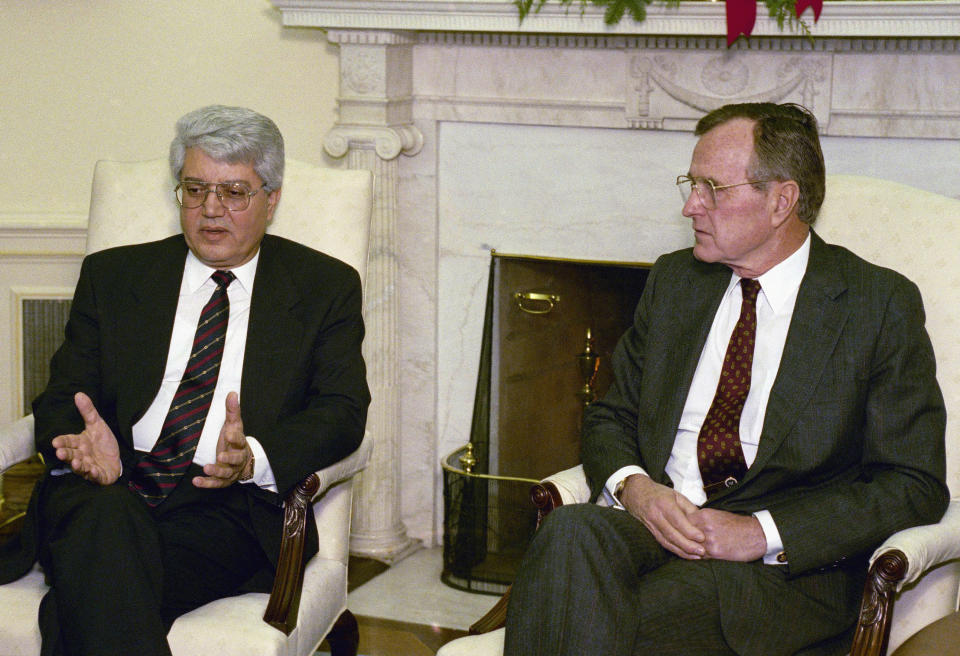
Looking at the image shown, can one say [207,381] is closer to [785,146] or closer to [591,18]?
[785,146]

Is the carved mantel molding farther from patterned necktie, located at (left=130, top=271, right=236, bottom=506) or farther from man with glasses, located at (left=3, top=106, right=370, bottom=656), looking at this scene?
patterned necktie, located at (left=130, top=271, right=236, bottom=506)

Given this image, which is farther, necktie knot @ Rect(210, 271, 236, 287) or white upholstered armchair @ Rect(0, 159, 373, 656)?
necktie knot @ Rect(210, 271, 236, 287)

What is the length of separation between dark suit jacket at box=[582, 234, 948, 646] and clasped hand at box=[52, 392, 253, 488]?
2.33 feet

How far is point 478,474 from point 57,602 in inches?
65.7

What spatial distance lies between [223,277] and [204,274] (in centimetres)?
5

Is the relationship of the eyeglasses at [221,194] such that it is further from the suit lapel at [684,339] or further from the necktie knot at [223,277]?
the suit lapel at [684,339]

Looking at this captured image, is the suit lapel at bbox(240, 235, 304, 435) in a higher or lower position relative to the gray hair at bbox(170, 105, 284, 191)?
lower

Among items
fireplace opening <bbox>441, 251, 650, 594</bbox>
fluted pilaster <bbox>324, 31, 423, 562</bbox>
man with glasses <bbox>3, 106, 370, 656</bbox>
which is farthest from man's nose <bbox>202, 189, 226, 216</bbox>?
fireplace opening <bbox>441, 251, 650, 594</bbox>

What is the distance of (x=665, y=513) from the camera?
2.19 m

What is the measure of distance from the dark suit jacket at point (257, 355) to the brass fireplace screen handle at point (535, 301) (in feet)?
3.41

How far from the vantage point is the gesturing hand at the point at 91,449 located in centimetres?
223

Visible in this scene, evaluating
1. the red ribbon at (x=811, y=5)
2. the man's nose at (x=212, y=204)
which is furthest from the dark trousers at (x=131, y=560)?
the red ribbon at (x=811, y=5)

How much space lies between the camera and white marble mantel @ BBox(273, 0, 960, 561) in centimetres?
313

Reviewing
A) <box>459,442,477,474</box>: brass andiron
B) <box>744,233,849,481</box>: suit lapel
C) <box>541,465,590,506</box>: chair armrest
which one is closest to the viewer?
<box>744,233,849,481</box>: suit lapel
